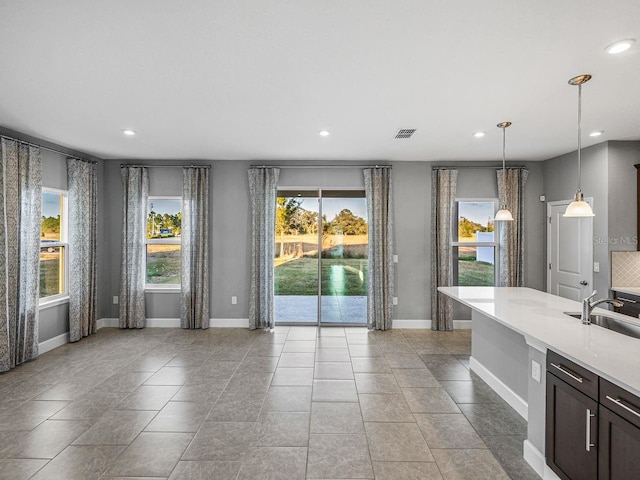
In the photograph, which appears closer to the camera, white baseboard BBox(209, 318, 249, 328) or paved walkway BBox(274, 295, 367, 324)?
white baseboard BBox(209, 318, 249, 328)

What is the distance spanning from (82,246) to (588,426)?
584 centimetres

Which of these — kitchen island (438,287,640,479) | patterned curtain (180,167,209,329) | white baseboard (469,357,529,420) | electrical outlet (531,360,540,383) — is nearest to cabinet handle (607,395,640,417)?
kitchen island (438,287,640,479)

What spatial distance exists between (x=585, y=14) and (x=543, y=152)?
365cm

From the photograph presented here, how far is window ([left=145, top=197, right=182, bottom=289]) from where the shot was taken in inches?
226

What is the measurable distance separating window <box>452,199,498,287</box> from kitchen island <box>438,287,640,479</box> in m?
1.72

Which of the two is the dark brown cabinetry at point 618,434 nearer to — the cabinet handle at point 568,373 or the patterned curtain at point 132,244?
the cabinet handle at point 568,373

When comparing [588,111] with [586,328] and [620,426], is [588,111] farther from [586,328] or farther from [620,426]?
[620,426]

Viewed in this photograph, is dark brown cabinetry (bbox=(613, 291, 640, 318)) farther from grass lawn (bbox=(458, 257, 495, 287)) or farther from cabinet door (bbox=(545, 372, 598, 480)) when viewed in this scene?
cabinet door (bbox=(545, 372, 598, 480))

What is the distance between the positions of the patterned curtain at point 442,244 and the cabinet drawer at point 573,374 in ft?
11.1

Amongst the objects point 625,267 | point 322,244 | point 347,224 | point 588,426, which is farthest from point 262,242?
point 625,267

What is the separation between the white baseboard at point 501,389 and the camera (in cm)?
297

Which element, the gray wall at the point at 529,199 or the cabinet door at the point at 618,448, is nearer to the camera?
the cabinet door at the point at 618,448

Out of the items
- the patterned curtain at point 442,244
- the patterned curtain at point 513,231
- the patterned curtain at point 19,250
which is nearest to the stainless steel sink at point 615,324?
the patterned curtain at point 442,244

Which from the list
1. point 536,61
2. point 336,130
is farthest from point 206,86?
point 536,61
